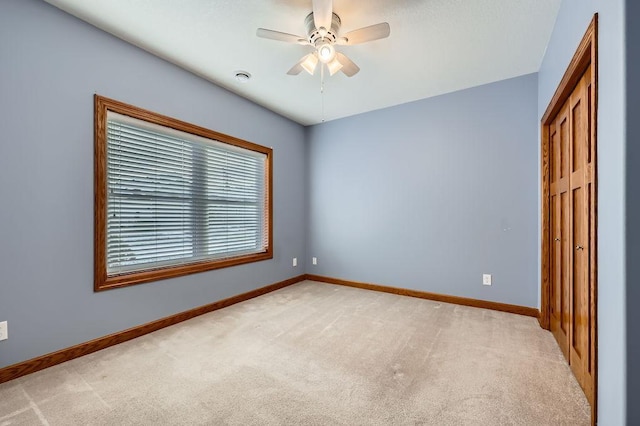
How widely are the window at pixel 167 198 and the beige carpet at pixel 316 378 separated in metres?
0.71

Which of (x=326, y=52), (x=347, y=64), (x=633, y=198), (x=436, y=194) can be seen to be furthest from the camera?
(x=436, y=194)

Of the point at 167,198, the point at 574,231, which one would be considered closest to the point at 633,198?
the point at 574,231

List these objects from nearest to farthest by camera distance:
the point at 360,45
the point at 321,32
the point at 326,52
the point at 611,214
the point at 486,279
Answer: the point at 611,214 < the point at 321,32 < the point at 326,52 < the point at 360,45 < the point at 486,279

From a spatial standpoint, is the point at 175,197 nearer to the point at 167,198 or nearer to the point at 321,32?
the point at 167,198

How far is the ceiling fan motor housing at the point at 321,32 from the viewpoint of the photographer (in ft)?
6.61

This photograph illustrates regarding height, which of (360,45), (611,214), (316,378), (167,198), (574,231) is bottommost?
(316,378)

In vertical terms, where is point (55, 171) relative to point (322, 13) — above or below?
below

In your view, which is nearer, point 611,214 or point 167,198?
point 611,214

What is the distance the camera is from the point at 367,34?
1986 millimetres

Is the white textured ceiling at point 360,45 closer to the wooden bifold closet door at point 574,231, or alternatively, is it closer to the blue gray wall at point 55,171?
the blue gray wall at point 55,171

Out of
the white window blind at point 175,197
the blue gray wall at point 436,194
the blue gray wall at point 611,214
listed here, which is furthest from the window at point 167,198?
the blue gray wall at point 611,214

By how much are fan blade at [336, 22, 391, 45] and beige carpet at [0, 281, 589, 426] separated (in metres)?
2.38

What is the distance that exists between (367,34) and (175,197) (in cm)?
234

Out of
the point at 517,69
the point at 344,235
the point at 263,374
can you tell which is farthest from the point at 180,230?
the point at 517,69
